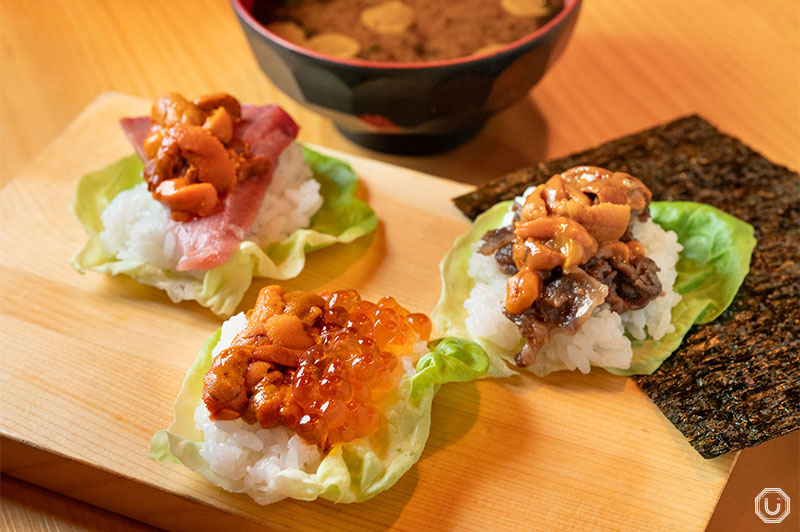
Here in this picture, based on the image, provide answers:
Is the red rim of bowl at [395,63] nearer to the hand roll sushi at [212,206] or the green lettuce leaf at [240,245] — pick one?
the hand roll sushi at [212,206]

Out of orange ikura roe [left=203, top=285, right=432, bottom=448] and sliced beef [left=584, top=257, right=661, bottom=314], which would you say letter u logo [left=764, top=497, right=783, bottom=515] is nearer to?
sliced beef [left=584, top=257, right=661, bottom=314]

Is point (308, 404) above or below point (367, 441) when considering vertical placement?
above

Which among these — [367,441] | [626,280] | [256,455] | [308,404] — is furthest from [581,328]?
[256,455]

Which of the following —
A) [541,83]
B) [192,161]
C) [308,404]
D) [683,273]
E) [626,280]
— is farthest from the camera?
[541,83]

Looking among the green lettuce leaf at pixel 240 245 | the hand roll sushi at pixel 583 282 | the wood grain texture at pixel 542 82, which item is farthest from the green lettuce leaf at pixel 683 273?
the wood grain texture at pixel 542 82

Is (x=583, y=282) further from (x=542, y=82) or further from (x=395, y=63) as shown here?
(x=542, y=82)

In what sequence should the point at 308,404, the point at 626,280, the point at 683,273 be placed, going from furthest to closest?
the point at 683,273
the point at 626,280
the point at 308,404
